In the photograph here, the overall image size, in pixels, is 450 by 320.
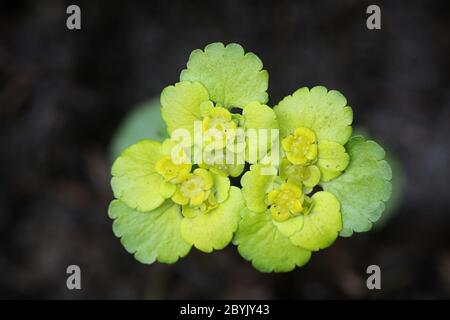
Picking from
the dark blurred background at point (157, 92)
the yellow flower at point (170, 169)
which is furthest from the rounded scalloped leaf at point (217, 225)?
the dark blurred background at point (157, 92)

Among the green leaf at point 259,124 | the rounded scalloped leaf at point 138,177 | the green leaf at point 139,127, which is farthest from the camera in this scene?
the green leaf at point 139,127

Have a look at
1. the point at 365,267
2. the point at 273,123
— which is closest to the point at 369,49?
the point at 365,267

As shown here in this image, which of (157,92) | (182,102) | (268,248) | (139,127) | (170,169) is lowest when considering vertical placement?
(268,248)

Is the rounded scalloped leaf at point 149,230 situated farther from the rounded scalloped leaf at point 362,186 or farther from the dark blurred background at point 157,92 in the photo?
the dark blurred background at point 157,92

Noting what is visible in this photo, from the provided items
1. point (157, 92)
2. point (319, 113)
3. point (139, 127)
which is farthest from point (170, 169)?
point (157, 92)

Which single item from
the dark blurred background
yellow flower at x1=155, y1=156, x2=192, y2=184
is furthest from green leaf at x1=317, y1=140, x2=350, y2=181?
the dark blurred background

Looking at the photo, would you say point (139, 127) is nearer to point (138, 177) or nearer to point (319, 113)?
point (138, 177)
